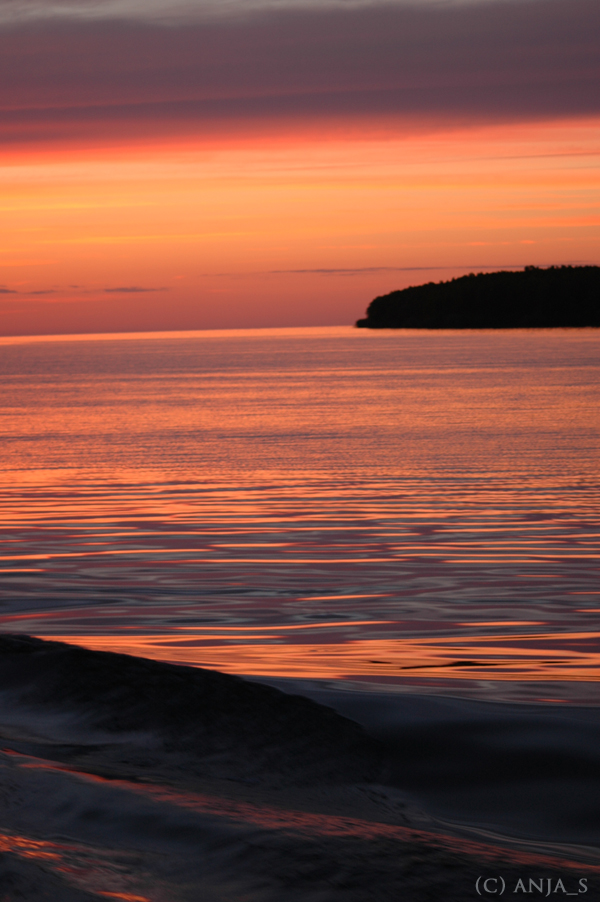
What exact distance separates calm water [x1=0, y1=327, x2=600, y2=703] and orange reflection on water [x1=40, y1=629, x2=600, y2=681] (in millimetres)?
42

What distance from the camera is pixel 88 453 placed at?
105 feet

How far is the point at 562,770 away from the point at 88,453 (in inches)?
1042

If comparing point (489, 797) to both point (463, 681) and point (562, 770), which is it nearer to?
point (562, 770)

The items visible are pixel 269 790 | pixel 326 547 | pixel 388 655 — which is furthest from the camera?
pixel 326 547

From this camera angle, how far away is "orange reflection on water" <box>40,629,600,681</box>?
30.6ft

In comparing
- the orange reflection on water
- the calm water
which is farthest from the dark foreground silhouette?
the calm water

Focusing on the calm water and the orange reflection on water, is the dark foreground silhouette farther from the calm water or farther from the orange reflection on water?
the calm water

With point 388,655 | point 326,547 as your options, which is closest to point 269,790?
point 388,655

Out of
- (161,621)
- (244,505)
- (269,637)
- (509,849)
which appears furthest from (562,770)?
(244,505)

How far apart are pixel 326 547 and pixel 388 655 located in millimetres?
6788

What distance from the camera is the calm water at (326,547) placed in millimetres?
10336

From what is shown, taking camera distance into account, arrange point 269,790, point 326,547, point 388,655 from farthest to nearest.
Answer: point 326,547
point 388,655
point 269,790

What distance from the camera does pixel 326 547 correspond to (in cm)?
1688

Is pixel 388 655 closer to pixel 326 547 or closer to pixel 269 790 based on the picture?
pixel 269 790
